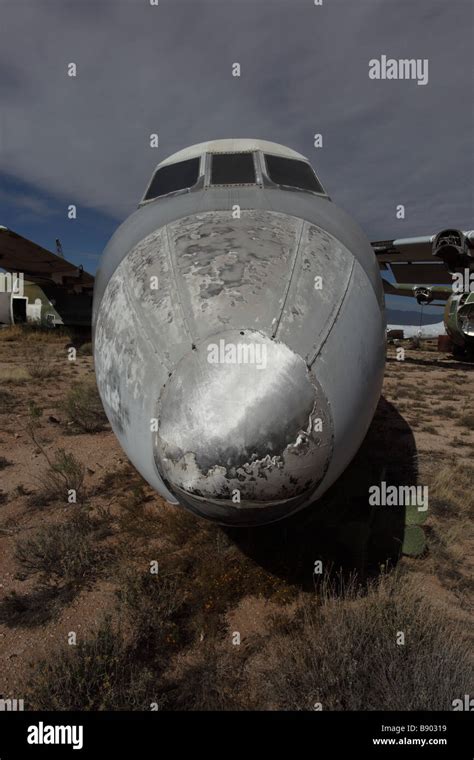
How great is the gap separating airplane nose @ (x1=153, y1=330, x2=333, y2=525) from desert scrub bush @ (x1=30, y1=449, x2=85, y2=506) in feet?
11.0

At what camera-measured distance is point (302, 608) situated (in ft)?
9.93

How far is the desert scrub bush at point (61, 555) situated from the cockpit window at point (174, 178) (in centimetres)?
A: 340

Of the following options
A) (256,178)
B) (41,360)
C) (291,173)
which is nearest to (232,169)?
(256,178)

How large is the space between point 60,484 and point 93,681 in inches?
112

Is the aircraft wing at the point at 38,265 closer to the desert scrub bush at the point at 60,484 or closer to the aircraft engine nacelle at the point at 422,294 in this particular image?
the desert scrub bush at the point at 60,484

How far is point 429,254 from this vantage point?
12641mm

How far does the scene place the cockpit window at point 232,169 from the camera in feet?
11.8

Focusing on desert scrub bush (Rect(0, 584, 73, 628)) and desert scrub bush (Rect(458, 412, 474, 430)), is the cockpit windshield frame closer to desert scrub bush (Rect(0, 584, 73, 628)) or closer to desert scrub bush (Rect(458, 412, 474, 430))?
desert scrub bush (Rect(0, 584, 73, 628))

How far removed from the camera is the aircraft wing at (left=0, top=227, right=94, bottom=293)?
17216 mm

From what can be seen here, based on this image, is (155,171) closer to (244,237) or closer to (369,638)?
(244,237)

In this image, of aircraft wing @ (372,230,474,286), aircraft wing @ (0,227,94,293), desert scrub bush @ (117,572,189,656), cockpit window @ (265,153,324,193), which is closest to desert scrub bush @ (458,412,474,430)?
aircraft wing @ (372,230,474,286)

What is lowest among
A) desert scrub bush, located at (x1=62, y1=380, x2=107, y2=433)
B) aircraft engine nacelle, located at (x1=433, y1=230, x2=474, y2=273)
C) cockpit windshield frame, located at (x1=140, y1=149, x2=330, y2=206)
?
desert scrub bush, located at (x1=62, y1=380, x2=107, y2=433)
